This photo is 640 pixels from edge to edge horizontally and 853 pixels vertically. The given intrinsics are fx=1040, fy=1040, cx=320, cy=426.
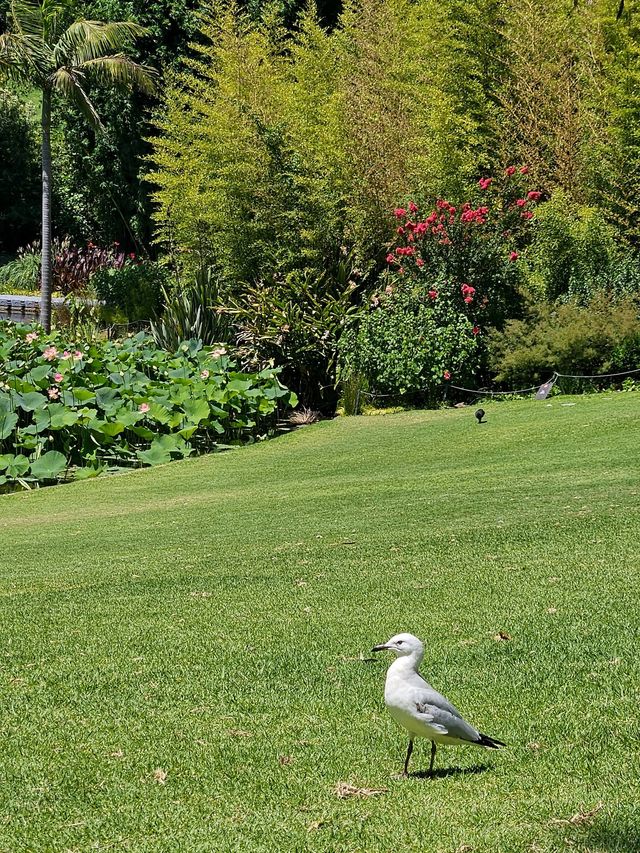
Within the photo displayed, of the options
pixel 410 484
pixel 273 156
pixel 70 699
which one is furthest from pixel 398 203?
pixel 70 699

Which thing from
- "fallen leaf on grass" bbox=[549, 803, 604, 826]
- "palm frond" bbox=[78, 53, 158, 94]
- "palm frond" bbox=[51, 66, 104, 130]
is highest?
"palm frond" bbox=[78, 53, 158, 94]

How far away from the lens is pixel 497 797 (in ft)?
9.95

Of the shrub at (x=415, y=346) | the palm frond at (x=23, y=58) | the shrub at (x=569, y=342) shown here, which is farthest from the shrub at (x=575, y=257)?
the palm frond at (x=23, y=58)

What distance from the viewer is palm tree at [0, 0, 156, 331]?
21.7m

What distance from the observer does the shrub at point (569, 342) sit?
14.5 m

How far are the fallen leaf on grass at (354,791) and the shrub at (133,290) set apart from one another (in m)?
20.5

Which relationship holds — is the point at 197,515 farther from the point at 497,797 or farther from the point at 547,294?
the point at 547,294

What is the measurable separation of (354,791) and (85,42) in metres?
21.4

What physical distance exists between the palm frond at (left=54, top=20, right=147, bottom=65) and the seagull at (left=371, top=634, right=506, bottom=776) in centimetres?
2124

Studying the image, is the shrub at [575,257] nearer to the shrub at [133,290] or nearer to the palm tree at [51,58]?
the shrub at [133,290]

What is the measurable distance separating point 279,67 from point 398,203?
6395mm

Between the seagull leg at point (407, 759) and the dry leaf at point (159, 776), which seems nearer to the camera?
the seagull leg at point (407, 759)

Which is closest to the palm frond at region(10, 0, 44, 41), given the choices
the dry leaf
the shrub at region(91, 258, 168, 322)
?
the shrub at region(91, 258, 168, 322)

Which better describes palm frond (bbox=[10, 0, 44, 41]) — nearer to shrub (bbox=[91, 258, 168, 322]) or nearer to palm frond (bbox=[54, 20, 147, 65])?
palm frond (bbox=[54, 20, 147, 65])
